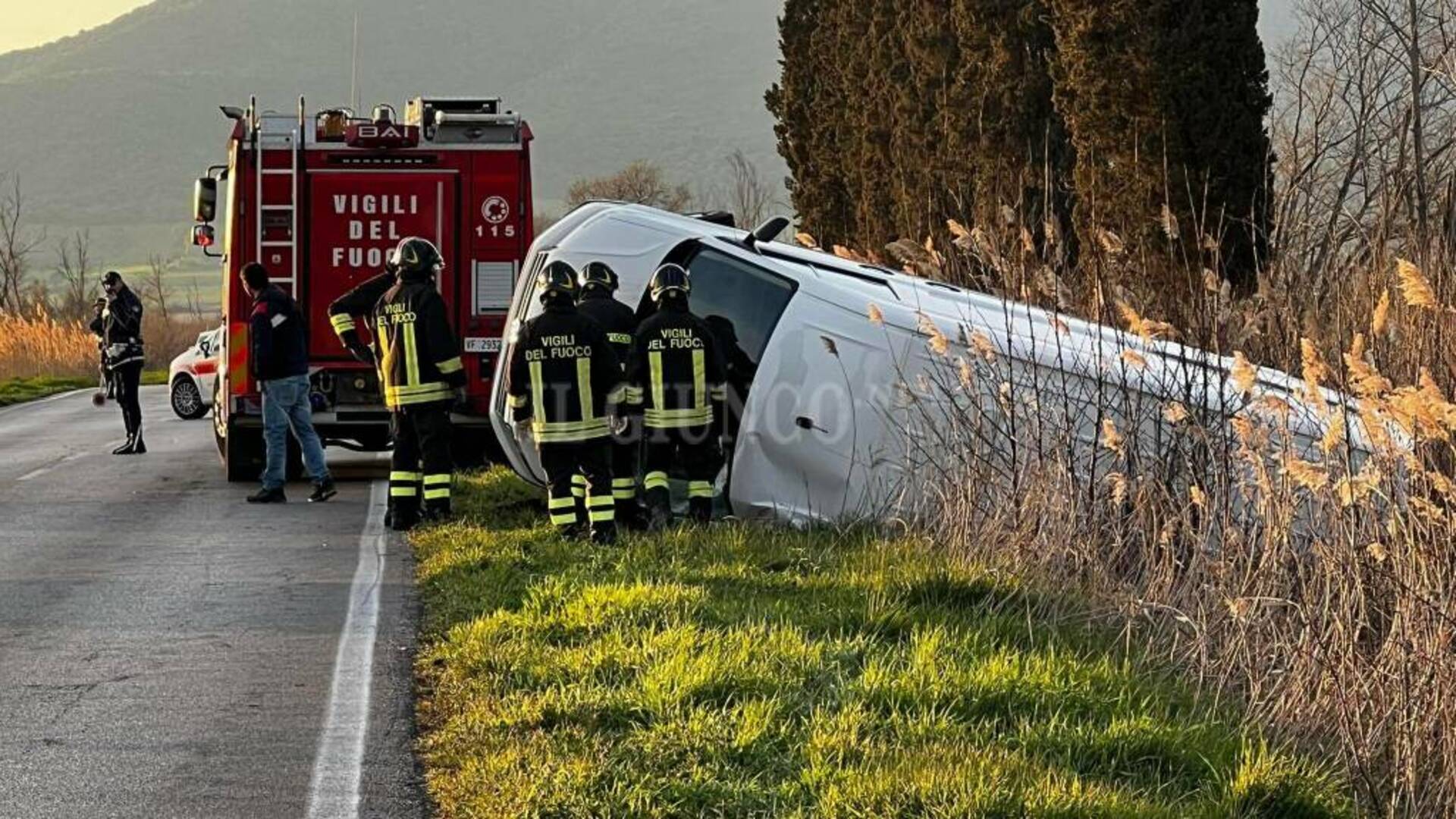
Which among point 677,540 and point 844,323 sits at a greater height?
point 844,323

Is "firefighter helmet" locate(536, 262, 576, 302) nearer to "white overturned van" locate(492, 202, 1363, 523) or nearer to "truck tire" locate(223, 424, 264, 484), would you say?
"white overturned van" locate(492, 202, 1363, 523)

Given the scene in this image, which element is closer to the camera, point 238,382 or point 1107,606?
point 1107,606

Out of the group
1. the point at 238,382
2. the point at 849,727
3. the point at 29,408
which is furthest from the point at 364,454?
the point at 849,727

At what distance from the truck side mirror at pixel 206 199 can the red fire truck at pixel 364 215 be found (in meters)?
1.14

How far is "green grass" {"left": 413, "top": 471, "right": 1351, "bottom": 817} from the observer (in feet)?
18.8

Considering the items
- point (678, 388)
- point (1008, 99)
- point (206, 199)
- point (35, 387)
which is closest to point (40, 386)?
point (35, 387)

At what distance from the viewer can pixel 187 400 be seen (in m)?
27.9

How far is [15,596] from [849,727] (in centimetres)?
572

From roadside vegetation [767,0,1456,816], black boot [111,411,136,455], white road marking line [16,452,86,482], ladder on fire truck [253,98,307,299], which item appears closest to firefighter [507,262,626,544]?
roadside vegetation [767,0,1456,816]

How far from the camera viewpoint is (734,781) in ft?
19.3

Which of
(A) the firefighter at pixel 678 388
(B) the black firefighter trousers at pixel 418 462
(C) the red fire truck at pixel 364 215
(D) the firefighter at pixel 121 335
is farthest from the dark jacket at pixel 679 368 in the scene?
(D) the firefighter at pixel 121 335

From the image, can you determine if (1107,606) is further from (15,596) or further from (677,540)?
(15,596)

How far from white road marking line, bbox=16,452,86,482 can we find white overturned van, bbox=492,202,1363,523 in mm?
7085

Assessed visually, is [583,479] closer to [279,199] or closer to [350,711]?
[350,711]
